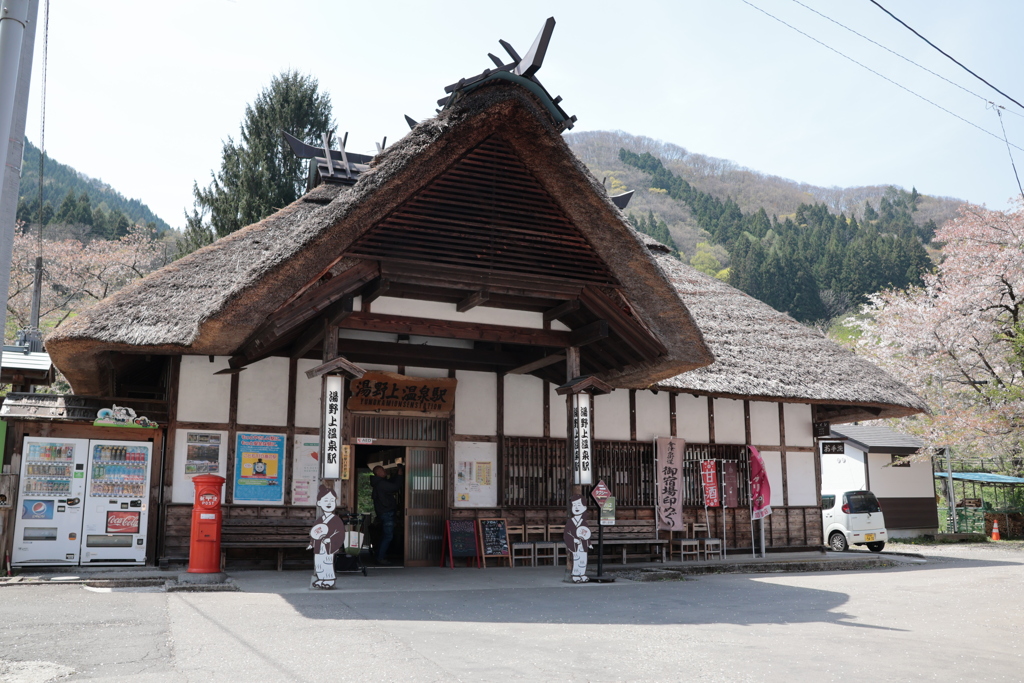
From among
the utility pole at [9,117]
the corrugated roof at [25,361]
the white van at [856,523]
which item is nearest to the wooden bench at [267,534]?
the corrugated roof at [25,361]

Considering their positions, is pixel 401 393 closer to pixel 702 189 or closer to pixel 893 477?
pixel 893 477

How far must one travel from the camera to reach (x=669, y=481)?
41.1 feet

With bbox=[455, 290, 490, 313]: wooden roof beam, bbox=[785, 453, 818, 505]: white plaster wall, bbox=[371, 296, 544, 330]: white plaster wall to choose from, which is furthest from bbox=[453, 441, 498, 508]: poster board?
bbox=[785, 453, 818, 505]: white plaster wall

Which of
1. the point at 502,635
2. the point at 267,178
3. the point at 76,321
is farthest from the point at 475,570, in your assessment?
the point at 267,178

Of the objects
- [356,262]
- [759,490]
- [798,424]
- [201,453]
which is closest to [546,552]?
[759,490]

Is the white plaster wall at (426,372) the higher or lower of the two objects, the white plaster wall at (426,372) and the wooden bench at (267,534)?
the higher

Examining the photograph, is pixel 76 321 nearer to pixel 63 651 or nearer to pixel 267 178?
pixel 63 651

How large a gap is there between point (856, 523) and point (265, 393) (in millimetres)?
13086

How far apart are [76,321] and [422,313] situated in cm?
412

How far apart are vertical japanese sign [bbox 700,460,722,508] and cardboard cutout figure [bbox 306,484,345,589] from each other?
22.6ft

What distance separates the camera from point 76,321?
29.8 feet

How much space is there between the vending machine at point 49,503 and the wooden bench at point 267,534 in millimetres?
1797

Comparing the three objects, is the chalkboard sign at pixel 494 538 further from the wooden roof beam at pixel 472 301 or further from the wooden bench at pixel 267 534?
the wooden roof beam at pixel 472 301

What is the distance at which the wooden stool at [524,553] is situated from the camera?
11289 mm
